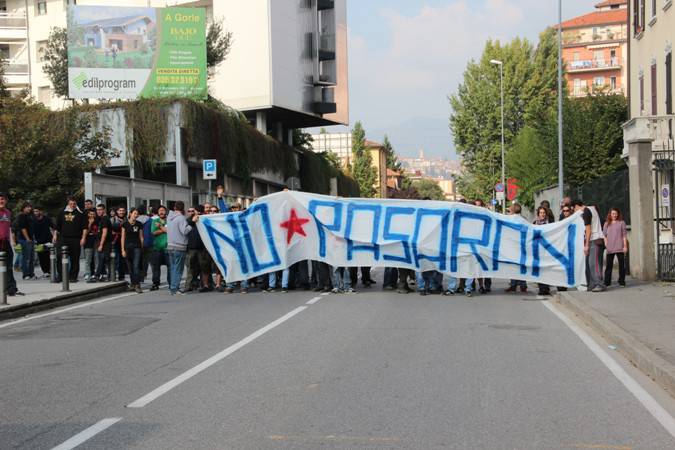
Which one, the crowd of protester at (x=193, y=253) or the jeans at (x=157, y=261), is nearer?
the crowd of protester at (x=193, y=253)

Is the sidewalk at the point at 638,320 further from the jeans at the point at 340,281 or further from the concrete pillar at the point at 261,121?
the concrete pillar at the point at 261,121

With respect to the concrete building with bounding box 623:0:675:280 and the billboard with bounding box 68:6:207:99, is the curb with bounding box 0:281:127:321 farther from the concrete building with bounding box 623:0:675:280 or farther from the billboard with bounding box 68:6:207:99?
the billboard with bounding box 68:6:207:99

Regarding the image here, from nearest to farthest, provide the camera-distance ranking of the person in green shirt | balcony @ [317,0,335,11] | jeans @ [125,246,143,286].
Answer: jeans @ [125,246,143,286] → the person in green shirt → balcony @ [317,0,335,11]

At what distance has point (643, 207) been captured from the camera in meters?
17.8

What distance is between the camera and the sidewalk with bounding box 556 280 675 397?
26.5 ft

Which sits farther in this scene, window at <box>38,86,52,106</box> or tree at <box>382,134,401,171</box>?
tree at <box>382,134,401,171</box>

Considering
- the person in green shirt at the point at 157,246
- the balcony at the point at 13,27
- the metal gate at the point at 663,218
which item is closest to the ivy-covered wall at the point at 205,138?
the person in green shirt at the point at 157,246

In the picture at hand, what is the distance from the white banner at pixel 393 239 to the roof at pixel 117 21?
71.1 ft

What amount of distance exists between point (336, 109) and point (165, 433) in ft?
176

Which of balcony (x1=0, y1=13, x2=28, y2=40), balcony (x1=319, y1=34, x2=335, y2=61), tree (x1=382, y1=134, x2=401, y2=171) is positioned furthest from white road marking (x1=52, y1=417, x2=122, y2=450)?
tree (x1=382, y1=134, x2=401, y2=171)

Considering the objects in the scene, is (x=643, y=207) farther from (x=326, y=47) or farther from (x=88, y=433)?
(x=326, y=47)

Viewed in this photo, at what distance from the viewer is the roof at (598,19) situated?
109 metres

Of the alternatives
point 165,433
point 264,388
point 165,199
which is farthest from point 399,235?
point 165,199

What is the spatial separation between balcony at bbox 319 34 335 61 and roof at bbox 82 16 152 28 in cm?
2279
